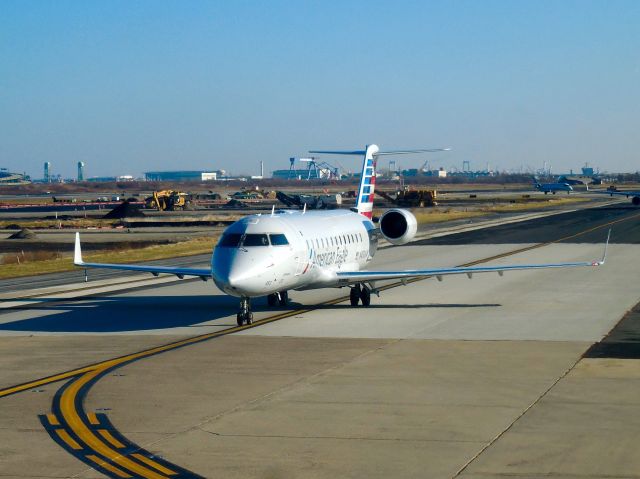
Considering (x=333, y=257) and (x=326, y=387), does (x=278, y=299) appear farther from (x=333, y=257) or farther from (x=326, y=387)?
(x=326, y=387)

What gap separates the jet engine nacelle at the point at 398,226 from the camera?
36.2 m

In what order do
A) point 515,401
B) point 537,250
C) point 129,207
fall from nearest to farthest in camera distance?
point 515,401 < point 537,250 < point 129,207

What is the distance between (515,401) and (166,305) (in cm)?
1872

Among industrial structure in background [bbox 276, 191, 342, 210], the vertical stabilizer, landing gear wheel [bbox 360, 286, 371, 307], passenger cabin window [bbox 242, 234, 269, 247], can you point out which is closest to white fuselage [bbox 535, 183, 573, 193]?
industrial structure in background [bbox 276, 191, 342, 210]

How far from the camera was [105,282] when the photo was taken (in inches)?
1702

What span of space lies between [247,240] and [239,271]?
161 centimetres

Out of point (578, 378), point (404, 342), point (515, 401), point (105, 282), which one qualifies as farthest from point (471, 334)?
point (105, 282)

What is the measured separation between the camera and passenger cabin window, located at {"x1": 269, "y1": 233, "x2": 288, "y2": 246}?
28984 mm

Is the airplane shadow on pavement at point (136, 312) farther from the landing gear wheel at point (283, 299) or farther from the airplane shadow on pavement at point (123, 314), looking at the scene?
the landing gear wheel at point (283, 299)

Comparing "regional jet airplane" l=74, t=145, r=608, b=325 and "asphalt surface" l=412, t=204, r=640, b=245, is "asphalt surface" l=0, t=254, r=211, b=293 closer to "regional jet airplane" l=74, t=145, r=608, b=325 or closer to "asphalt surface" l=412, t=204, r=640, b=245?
"regional jet airplane" l=74, t=145, r=608, b=325

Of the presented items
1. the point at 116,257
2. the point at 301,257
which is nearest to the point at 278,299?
the point at 301,257

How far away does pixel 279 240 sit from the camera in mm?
29172

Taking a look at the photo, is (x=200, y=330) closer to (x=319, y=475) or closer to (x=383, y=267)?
(x=319, y=475)

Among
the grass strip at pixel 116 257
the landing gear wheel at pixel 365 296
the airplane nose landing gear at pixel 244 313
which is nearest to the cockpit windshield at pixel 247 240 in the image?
the airplane nose landing gear at pixel 244 313
